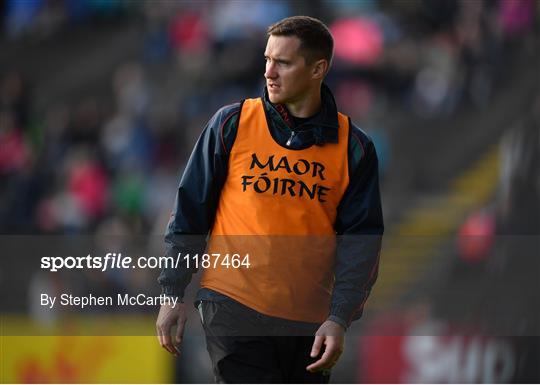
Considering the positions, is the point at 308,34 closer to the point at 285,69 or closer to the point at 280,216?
the point at 285,69

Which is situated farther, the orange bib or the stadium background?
the stadium background

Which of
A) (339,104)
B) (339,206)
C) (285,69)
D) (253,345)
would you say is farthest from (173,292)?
(339,104)

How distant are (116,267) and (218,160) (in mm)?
4951

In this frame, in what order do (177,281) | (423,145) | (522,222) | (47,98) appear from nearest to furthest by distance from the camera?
(177,281) < (522,222) < (423,145) < (47,98)

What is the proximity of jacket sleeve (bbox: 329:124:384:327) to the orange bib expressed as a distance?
4cm

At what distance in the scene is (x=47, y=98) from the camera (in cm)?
1327

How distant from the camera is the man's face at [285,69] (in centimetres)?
490

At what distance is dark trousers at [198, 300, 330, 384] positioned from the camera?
4855 mm

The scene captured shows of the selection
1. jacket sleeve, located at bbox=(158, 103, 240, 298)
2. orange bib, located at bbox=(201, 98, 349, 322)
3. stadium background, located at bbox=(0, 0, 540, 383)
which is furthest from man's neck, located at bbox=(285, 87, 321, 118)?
stadium background, located at bbox=(0, 0, 540, 383)

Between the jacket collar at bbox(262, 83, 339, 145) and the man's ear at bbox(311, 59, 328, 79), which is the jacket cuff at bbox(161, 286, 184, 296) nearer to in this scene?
the jacket collar at bbox(262, 83, 339, 145)

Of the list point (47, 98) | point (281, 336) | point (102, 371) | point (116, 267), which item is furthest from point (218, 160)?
point (47, 98)

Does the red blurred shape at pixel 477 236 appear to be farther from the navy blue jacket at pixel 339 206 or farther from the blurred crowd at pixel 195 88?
the navy blue jacket at pixel 339 206

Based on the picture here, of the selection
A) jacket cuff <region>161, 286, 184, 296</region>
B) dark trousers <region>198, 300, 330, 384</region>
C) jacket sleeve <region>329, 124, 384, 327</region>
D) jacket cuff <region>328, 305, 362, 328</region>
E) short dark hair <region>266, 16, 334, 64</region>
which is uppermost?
short dark hair <region>266, 16, 334, 64</region>

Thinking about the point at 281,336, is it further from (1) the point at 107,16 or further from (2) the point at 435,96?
(1) the point at 107,16
